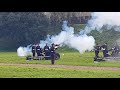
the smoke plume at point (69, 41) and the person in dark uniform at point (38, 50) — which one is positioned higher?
the smoke plume at point (69, 41)

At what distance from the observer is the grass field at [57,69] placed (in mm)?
11992

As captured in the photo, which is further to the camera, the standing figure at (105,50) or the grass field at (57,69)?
the standing figure at (105,50)

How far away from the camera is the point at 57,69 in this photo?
12133 millimetres

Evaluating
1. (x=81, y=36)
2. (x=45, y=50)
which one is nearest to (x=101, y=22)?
(x=81, y=36)

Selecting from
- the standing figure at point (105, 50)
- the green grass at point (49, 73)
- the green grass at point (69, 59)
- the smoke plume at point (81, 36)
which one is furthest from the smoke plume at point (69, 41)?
→ the green grass at point (49, 73)

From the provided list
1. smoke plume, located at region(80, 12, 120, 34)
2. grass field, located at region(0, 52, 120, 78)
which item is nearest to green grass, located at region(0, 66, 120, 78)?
grass field, located at region(0, 52, 120, 78)

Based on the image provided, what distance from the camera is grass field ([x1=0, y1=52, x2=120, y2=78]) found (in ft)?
39.3

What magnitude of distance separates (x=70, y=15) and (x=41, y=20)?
0.59 metres

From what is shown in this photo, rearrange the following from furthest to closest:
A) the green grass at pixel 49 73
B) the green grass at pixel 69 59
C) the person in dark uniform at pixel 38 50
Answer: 1. the person in dark uniform at pixel 38 50
2. the green grass at pixel 69 59
3. the green grass at pixel 49 73

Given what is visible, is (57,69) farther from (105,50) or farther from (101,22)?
(101,22)

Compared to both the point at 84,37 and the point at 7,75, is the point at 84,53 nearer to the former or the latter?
the point at 84,37

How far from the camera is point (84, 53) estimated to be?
12125 mm

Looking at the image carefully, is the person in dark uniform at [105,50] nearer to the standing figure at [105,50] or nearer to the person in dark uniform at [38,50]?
the standing figure at [105,50]
